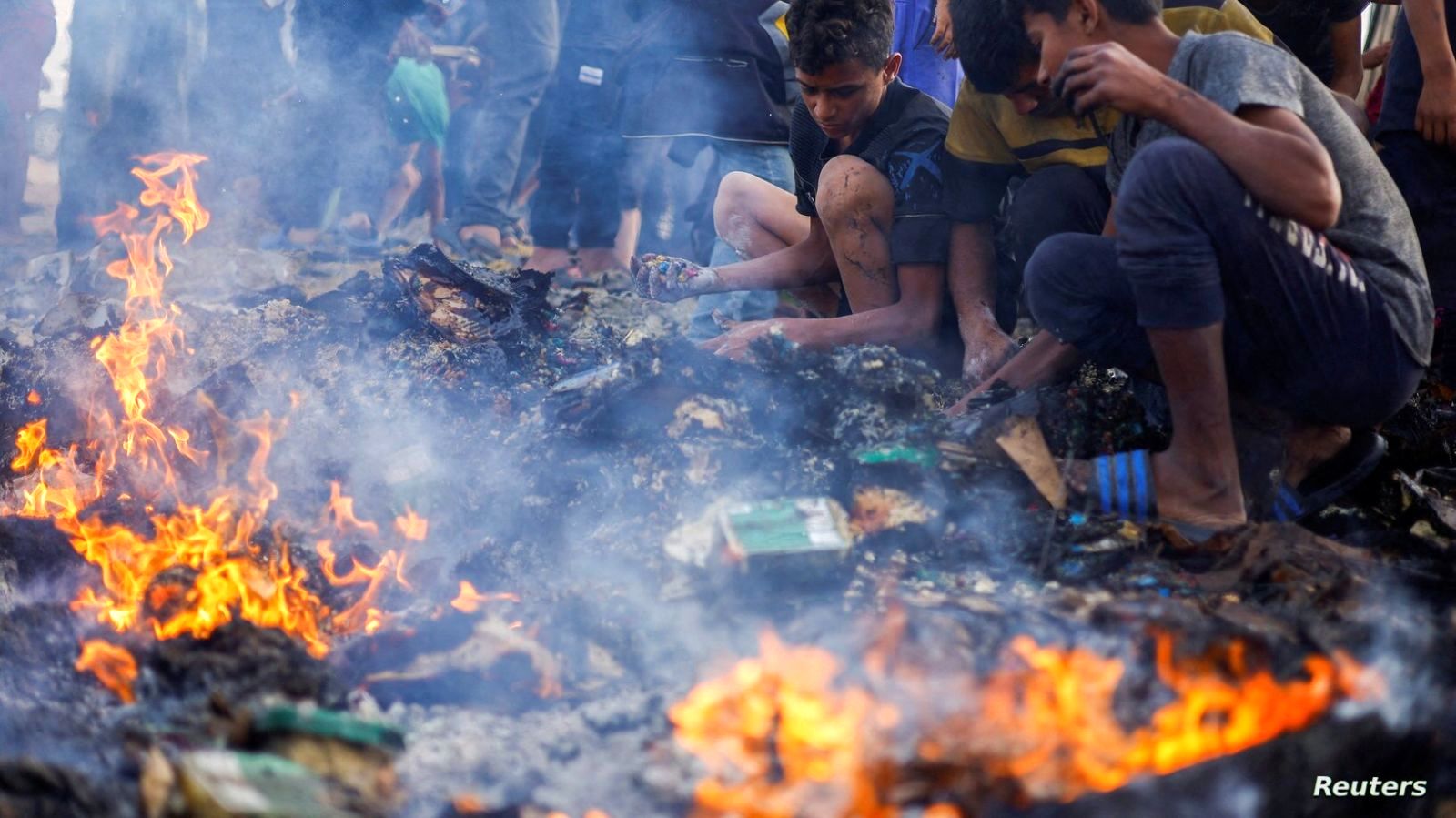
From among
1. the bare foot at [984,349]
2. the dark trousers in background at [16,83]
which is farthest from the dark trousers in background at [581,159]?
the dark trousers in background at [16,83]

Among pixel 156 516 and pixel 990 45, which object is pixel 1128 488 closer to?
pixel 990 45

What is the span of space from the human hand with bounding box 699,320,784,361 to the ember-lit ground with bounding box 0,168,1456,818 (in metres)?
0.14

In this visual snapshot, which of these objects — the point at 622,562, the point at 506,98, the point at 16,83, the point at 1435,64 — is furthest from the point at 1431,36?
the point at 16,83

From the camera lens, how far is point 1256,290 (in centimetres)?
274

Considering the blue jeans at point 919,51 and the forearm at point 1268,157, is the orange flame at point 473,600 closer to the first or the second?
the forearm at point 1268,157

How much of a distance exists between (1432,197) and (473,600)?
354 centimetres

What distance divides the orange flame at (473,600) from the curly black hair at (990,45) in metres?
2.20

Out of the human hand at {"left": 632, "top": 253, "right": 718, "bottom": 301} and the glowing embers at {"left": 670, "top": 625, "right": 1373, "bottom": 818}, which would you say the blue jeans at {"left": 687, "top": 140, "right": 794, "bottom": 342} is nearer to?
the human hand at {"left": 632, "top": 253, "right": 718, "bottom": 301}

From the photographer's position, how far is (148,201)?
4.84 metres

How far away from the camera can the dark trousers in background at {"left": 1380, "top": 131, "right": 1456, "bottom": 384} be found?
3.80 metres

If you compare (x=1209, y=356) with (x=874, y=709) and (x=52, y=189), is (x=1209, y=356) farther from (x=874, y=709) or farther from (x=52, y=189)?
(x=52, y=189)

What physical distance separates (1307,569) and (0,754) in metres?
2.92

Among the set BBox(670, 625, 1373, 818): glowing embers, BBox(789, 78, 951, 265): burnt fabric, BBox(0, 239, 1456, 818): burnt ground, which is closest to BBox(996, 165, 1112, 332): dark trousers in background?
BBox(789, 78, 951, 265): burnt fabric

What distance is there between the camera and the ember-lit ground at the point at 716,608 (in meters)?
2.11
